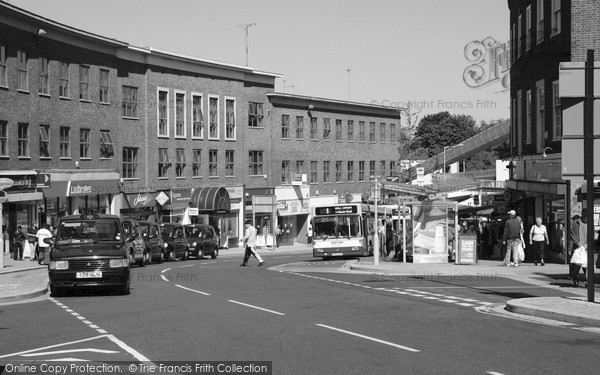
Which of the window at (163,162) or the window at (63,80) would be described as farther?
the window at (163,162)

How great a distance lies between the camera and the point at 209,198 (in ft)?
220

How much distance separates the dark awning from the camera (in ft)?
219

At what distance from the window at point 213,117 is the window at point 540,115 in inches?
1427

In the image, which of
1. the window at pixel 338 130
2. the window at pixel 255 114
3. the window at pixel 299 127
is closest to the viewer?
the window at pixel 255 114

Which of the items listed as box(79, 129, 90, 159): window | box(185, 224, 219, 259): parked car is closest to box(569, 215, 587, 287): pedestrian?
box(185, 224, 219, 259): parked car

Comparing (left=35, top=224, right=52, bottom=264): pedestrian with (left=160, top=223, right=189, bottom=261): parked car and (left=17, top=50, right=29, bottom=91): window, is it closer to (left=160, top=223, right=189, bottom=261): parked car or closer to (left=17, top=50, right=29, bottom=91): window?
(left=160, top=223, right=189, bottom=261): parked car

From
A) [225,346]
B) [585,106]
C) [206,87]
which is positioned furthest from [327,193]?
[225,346]

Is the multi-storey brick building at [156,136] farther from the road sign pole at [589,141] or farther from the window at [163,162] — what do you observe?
the road sign pole at [589,141]

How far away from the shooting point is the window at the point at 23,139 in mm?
49281

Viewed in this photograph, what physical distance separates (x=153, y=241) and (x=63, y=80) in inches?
599

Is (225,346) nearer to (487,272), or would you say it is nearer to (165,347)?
(165,347)

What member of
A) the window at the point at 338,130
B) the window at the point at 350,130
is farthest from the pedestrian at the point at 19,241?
the window at the point at 350,130

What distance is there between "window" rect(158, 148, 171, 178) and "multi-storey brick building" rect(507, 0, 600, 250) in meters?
28.4

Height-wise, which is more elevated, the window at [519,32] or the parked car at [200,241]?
the window at [519,32]
